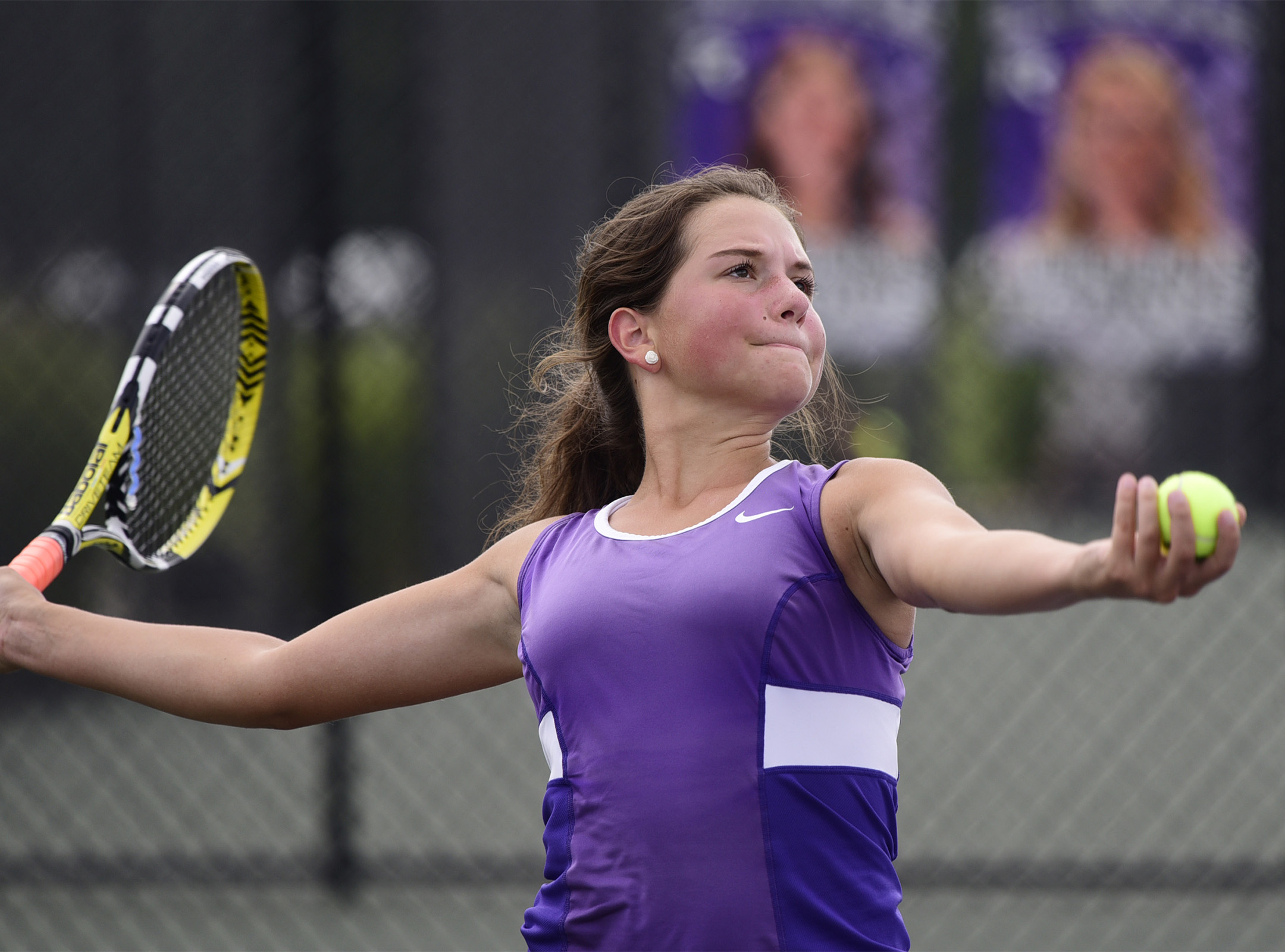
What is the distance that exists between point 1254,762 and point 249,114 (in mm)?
3701

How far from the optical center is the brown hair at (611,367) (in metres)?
1.79

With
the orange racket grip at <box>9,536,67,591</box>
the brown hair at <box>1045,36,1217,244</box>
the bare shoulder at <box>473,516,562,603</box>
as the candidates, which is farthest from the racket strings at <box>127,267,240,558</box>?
the brown hair at <box>1045,36,1217,244</box>

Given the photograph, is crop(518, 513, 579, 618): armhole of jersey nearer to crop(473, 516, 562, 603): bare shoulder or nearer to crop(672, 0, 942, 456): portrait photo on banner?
crop(473, 516, 562, 603): bare shoulder

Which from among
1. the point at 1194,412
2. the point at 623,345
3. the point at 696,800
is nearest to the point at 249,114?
the point at 623,345

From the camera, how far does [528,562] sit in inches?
68.3

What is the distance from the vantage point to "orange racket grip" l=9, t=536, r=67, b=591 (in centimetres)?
191

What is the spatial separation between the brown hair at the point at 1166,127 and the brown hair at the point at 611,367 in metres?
2.13

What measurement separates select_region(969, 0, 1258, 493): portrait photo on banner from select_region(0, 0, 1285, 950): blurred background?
0.01m

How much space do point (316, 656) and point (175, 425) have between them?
3.07 ft

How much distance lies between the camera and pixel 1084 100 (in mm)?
3947

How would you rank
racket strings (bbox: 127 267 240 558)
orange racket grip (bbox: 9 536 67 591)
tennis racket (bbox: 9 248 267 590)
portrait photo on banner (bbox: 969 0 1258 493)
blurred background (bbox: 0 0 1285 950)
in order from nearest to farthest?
orange racket grip (bbox: 9 536 67 591), tennis racket (bbox: 9 248 267 590), racket strings (bbox: 127 267 240 558), blurred background (bbox: 0 0 1285 950), portrait photo on banner (bbox: 969 0 1258 493)

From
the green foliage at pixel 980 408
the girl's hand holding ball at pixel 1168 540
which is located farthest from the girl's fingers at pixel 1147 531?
the green foliage at pixel 980 408

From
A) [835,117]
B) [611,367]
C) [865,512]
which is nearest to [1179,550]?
[865,512]

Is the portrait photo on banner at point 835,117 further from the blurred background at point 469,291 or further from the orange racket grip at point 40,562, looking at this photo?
the orange racket grip at point 40,562
